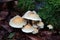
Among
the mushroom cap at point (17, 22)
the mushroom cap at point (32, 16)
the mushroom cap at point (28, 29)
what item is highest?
the mushroom cap at point (32, 16)

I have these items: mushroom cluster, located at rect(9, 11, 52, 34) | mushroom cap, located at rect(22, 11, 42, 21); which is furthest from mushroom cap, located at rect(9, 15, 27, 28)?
mushroom cap, located at rect(22, 11, 42, 21)

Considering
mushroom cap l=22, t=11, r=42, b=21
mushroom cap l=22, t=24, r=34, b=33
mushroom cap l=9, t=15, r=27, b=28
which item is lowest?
mushroom cap l=22, t=24, r=34, b=33

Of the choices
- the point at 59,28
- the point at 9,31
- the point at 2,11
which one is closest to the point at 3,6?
the point at 2,11

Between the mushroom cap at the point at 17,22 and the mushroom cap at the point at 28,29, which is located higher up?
the mushroom cap at the point at 17,22

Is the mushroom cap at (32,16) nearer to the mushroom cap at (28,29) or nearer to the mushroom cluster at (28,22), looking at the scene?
the mushroom cluster at (28,22)

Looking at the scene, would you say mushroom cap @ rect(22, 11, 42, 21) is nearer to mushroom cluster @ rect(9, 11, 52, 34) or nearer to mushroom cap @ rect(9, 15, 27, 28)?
mushroom cluster @ rect(9, 11, 52, 34)

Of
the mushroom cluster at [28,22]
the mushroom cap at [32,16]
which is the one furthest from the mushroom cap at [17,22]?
the mushroom cap at [32,16]

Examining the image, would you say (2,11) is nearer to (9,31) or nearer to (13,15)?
(13,15)

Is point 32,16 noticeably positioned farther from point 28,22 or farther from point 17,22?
point 17,22
